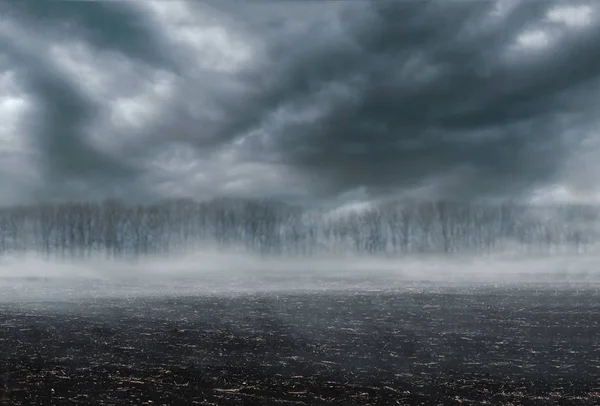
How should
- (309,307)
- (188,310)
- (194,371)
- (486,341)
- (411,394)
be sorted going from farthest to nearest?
(309,307) → (188,310) → (486,341) → (194,371) → (411,394)

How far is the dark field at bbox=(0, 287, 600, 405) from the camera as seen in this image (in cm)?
2625

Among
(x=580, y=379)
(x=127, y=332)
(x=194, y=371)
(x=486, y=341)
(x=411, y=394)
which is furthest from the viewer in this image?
(x=127, y=332)

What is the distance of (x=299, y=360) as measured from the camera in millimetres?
35219

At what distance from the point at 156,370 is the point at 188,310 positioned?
4184 centimetres

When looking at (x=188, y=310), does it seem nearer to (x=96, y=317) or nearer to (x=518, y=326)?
(x=96, y=317)

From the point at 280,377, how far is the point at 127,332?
23.9 m

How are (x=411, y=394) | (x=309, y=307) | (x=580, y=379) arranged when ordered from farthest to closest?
(x=309, y=307) < (x=580, y=379) < (x=411, y=394)

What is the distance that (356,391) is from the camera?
26969 mm

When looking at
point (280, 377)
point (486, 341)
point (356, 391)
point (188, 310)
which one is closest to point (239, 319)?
point (188, 310)

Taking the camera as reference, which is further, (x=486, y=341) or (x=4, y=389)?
(x=486, y=341)

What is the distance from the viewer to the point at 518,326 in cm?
5475

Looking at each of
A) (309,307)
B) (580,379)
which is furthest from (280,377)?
(309,307)

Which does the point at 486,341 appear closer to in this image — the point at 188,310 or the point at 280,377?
the point at 280,377

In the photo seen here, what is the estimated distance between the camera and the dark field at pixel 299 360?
86.1ft
